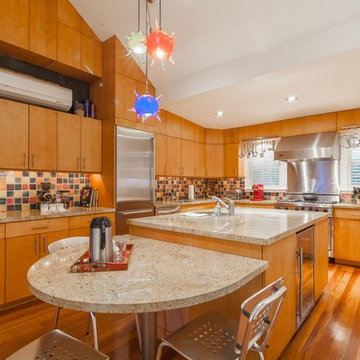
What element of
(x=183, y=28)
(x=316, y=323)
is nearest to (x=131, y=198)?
(x=183, y=28)

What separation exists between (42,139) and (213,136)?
361 centimetres

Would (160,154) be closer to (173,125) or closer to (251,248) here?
(173,125)

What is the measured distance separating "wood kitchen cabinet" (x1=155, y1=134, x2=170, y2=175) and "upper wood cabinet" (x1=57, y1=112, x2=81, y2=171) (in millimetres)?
1391

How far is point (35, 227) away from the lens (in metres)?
2.69

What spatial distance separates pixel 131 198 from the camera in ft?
12.2

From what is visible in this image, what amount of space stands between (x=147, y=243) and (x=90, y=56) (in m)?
2.98

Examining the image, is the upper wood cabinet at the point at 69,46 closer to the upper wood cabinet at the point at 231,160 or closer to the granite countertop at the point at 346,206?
the upper wood cabinet at the point at 231,160

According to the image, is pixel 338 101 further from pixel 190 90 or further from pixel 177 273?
pixel 177 273

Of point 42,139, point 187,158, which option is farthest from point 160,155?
point 42,139

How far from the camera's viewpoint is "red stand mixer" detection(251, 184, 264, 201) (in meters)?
5.23

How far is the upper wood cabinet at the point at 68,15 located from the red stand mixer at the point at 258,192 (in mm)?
4043

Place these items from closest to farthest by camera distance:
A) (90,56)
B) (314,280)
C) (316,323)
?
(316,323), (314,280), (90,56)

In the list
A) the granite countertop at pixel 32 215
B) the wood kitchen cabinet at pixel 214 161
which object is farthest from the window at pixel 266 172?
the granite countertop at pixel 32 215

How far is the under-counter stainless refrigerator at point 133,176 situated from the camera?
11.8 feet
